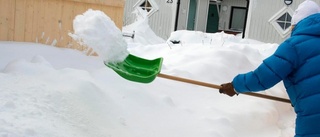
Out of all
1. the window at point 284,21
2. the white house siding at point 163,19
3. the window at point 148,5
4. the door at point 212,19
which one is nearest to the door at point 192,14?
the door at point 212,19

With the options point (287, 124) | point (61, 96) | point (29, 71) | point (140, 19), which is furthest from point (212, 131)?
point (140, 19)

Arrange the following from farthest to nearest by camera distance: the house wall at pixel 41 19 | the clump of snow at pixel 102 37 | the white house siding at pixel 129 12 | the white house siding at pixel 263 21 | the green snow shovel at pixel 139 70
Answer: the white house siding at pixel 129 12, the white house siding at pixel 263 21, the house wall at pixel 41 19, the clump of snow at pixel 102 37, the green snow shovel at pixel 139 70

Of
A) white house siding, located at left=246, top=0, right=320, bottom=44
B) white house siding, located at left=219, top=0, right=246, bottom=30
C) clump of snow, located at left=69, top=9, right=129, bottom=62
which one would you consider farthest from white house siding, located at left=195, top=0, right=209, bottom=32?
clump of snow, located at left=69, top=9, right=129, bottom=62

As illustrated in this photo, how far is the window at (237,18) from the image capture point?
Answer: 20.7 metres

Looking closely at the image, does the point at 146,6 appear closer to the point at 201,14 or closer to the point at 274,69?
the point at 201,14

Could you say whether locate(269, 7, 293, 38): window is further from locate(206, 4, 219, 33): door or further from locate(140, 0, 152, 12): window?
locate(206, 4, 219, 33): door

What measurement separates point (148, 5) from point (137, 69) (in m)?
12.4

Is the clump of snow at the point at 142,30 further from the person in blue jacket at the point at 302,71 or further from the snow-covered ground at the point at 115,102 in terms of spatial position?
the person in blue jacket at the point at 302,71

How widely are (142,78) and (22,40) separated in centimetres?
253

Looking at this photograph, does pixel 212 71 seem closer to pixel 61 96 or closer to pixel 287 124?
pixel 287 124

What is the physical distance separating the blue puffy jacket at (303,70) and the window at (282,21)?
11257 mm

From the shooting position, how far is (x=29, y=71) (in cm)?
388

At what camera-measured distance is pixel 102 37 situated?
11.0 ft

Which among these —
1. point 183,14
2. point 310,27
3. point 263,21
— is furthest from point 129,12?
point 310,27
